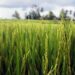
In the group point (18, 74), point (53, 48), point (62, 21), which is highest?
point (62, 21)

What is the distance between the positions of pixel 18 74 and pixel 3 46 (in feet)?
0.88

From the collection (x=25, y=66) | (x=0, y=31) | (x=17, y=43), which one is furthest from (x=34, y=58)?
(x=0, y=31)

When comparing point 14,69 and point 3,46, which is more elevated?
→ point 3,46

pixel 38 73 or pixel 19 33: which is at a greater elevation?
pixel 19 33

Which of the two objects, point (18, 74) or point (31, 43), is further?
point (31, 43)

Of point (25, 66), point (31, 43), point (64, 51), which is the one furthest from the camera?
point (31, 43)

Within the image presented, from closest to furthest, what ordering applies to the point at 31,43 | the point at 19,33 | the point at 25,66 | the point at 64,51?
1. the point at 64,51
2. the point at 25,66
3. the point at 31,43
4. the point at 19,33

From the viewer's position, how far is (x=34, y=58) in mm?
1626

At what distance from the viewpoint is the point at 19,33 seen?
1.86 meters

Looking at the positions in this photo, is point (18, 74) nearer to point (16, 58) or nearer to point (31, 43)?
point (16, 58)

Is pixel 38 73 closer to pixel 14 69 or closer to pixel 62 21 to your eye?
pixel 14 69

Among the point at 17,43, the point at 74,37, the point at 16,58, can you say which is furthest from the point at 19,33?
the point at 74,37

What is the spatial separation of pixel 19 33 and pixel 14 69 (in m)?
0.32

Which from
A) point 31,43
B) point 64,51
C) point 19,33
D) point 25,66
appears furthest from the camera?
point 19,33
